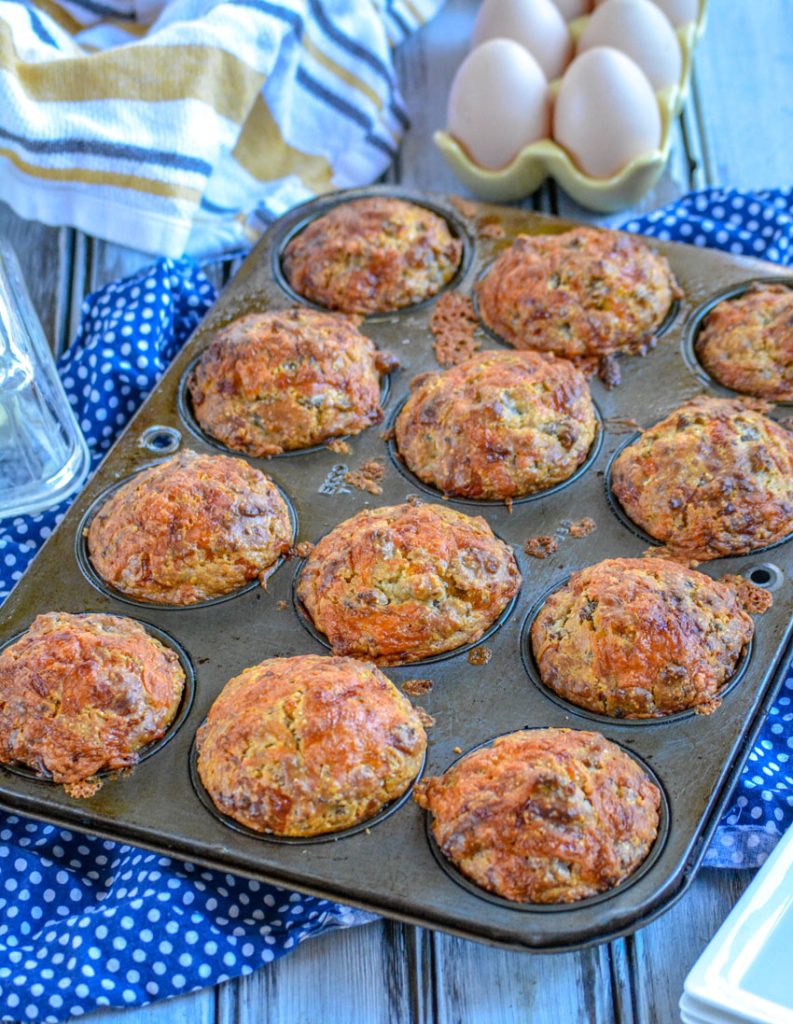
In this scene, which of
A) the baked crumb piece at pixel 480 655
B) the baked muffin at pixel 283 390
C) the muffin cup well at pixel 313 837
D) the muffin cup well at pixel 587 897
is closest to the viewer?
the muffin cup well at pixel 587 897

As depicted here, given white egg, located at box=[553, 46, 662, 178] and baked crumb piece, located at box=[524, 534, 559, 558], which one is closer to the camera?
baked crumb piece, located at box=[524, 534, 559, 558]

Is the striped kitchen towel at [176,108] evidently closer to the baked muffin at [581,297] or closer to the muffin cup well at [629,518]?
the baked muffin at [581,297]

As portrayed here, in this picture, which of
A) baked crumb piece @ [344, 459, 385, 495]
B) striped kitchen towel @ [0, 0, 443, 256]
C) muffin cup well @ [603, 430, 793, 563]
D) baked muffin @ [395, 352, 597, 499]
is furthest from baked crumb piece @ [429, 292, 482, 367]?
striped kitchen towel @ [0, 0, 443, 256]

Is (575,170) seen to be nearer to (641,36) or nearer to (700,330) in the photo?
(641,36)

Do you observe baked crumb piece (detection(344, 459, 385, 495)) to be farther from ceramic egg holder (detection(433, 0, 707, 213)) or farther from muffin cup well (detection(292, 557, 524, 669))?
ceramic egg holder (detection(433, 0, 707, 213))

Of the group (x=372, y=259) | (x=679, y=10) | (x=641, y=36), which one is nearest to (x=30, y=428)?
(x=372, y=259)

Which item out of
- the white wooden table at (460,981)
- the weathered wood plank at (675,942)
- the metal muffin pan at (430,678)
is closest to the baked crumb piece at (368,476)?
the metal muffin pan at (430,678)
